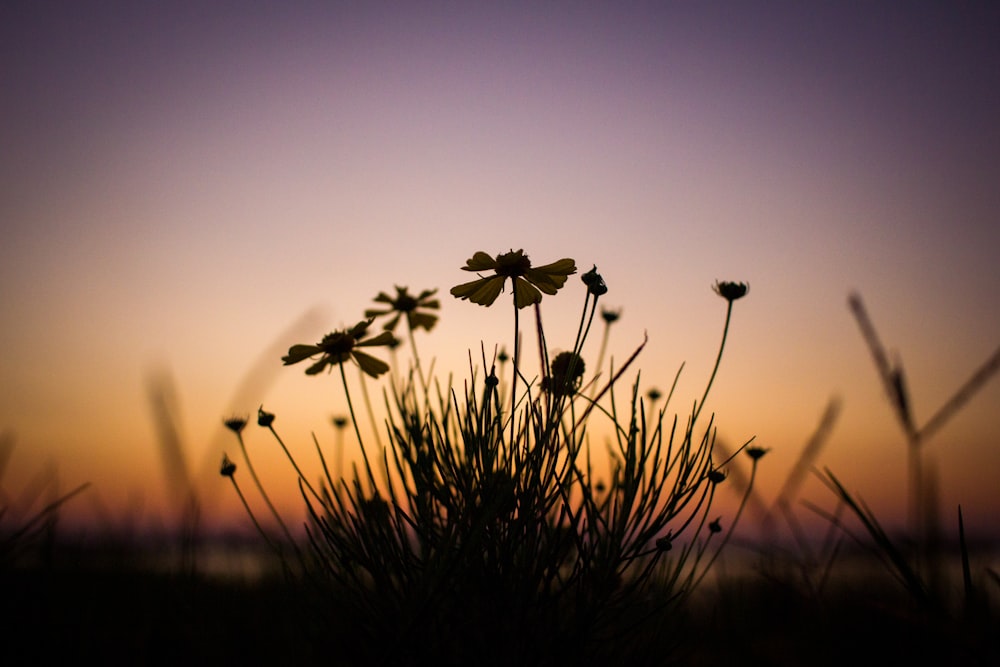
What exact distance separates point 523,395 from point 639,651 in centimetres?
70

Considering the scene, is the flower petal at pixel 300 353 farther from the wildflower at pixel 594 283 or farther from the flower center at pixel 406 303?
the wildflower at pixel 594 283

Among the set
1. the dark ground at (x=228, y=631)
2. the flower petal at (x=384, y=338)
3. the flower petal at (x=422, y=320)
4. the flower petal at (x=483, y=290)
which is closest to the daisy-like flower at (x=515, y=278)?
the flower petal at (x=483, y=290)

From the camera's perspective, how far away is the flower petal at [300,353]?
6.27 feet

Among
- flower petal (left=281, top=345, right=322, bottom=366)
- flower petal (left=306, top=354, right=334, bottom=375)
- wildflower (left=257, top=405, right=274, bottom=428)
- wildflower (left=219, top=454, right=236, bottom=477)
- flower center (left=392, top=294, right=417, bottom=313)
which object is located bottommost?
wildflower (left=219, top=454, right=236, bottom=477)

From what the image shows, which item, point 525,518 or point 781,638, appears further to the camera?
point 781,638

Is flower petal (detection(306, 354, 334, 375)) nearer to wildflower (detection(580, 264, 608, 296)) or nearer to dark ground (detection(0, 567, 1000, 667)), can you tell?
dark ground (detection(0, 567, 1000, 667))

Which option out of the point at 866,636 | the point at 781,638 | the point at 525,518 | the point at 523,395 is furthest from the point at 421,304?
the point at 781,638

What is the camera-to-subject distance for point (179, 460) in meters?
0.69

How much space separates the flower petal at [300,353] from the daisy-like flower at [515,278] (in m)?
0.59

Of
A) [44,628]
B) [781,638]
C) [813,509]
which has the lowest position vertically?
[781,638]

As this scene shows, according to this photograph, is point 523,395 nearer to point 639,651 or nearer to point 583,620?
point 583,620

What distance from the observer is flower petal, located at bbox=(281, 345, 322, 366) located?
191 cm

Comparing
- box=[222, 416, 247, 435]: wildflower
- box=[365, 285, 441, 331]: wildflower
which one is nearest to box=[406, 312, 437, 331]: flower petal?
box=[365, 285, 441, 331]: wildflower

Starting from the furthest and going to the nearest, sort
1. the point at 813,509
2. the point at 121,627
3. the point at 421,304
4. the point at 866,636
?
the point at 421,304 < the point at 866,636 < the point at 121,627 < the point at 813,509
